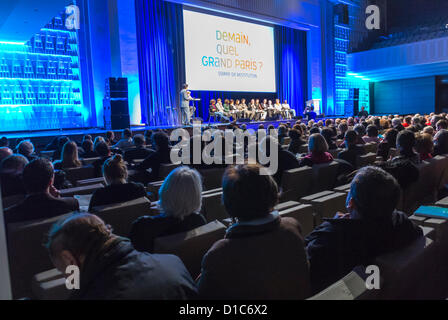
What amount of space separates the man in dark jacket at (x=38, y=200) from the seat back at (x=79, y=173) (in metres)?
1.52

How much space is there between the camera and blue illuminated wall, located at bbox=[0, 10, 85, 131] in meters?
9.10

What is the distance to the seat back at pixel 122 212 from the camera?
207cm

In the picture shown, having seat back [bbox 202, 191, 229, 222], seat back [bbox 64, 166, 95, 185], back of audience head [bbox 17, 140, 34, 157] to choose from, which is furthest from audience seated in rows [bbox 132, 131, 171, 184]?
seat back [bbox 202, 191, 229, 222]

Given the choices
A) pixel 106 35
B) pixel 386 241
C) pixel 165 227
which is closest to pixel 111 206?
pixel 165 227

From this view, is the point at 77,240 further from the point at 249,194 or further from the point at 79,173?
the point at 79,173

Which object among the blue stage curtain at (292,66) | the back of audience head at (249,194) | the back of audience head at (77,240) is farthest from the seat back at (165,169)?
the blue stage curtain at (292,66)

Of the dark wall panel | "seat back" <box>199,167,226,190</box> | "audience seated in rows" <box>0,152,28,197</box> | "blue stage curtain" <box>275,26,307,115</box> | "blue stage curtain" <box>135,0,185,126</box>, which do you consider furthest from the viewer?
the dark wall panel

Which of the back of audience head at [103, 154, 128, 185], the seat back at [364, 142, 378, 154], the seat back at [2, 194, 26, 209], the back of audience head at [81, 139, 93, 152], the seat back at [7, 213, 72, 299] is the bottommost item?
A: the seat back at [7, 213, 72, 299]

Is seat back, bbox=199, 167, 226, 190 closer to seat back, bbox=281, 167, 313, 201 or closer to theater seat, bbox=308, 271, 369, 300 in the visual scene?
seat back, bbox=281, 167, 313, 201

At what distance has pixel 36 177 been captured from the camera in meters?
2.08

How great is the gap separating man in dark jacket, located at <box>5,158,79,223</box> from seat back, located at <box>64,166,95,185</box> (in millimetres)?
1522

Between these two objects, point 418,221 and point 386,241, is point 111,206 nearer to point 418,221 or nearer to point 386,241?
point 386,241

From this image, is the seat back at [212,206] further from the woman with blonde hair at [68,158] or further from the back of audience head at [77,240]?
the woman with blonde hair at [68,158]

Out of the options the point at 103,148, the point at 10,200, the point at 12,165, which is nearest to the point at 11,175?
the point at 12,165
